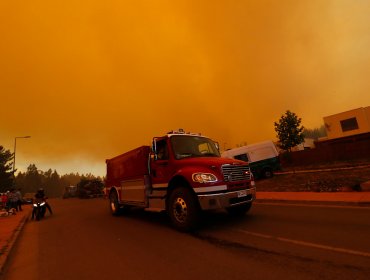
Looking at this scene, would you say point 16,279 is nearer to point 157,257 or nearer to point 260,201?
point 157,257

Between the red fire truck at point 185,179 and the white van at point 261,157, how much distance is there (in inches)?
671

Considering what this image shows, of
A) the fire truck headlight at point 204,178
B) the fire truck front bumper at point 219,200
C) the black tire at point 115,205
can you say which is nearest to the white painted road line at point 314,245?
the fire truck front bumper at point 219,200

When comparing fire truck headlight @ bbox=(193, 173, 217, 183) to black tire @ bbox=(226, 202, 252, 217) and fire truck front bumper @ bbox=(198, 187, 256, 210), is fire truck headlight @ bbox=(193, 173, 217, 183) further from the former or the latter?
black tire @ bbox=(226, 202, 252, 217)

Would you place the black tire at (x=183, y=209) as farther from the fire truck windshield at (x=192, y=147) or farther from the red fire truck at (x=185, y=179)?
the fire truck windshield at (x=192, y=147)

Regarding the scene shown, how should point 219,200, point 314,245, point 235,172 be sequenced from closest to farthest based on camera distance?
point 314,245 → point 219,200 → point 235,172

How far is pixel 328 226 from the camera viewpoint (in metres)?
7.25

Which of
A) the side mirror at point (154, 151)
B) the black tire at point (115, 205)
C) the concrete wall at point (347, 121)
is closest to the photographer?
the side mirror at point (154, 151)

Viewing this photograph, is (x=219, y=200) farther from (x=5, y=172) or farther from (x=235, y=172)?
(x=5, y=172)

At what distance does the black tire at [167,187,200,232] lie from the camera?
25.5 feet

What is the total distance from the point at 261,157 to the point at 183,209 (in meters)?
20.1

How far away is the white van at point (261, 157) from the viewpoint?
86.8 feet

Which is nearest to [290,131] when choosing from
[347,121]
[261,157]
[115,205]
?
[347,121]

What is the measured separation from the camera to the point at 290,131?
54.4 meters

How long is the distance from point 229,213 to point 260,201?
14.8 feet
